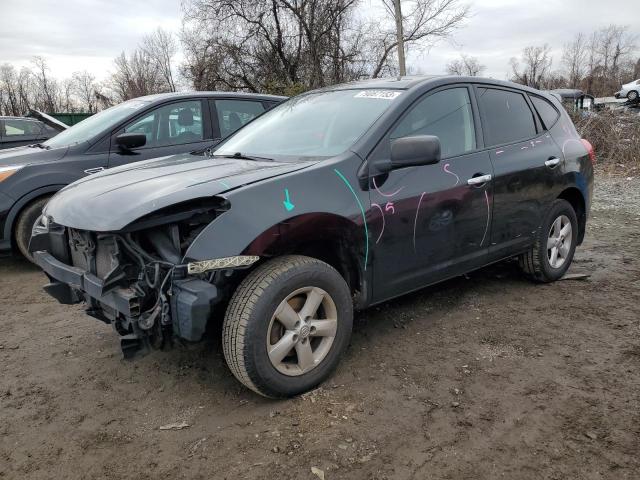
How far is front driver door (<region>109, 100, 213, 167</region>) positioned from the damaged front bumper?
2.56 metres

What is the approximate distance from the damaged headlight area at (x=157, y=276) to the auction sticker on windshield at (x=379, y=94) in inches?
56.4

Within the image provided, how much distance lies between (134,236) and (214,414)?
3.21 ft

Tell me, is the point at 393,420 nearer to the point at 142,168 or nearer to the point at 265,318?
the point at 265,318

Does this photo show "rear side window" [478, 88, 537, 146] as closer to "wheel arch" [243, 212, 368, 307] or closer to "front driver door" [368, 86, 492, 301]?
"front driver door" [368, 86, 492, 301]

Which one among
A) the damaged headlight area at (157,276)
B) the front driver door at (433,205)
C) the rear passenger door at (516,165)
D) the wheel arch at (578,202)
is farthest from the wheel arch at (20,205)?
the wheel arch at (578,202)

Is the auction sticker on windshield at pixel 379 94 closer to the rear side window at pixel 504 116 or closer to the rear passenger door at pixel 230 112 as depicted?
the rear side window at pixel 504 116

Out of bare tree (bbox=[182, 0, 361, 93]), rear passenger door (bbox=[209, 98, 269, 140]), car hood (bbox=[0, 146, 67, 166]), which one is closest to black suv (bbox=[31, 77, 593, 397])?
rear passenger door (bbox=[209, 98, 269, 140])

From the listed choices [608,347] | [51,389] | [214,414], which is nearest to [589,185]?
[608,347]

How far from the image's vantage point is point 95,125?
5508 mm

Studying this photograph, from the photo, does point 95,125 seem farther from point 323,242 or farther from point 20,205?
point 323,242

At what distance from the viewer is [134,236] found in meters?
2.50

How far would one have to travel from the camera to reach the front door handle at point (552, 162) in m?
4.02

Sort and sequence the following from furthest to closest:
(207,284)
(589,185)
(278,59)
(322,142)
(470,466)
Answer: (278,59) → (589,185) → (322,142) → (207,284) → (470,466)

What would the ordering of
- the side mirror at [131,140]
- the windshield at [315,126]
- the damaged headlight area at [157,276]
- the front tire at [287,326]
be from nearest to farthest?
the damaged headlight area at [157,276]
the front tire at [287,326]
the windshield at [315,126]
the side mirror at [131,140]
